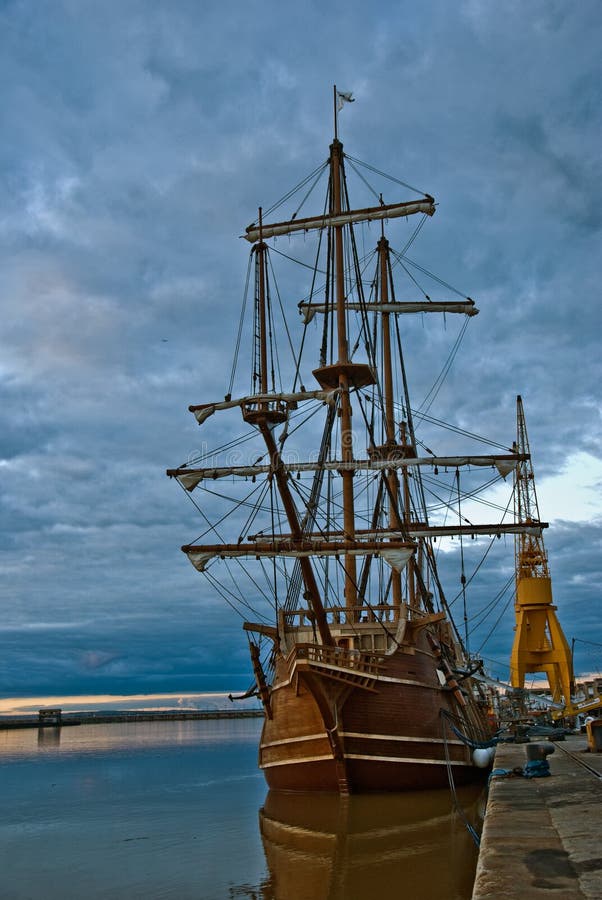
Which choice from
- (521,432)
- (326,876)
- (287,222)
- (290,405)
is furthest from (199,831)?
(521,432)

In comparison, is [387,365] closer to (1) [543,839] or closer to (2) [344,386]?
(2) [344,386]

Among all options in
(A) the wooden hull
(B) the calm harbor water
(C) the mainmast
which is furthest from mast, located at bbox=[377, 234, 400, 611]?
(B) the calm harbor water

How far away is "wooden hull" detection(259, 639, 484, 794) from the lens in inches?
891

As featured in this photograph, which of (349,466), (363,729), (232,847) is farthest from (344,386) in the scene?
(232,847)

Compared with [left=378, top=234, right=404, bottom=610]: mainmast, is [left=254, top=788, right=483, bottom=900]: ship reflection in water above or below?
below

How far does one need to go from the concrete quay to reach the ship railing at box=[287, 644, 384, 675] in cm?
523

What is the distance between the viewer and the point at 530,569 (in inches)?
2030

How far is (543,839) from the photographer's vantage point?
11.2m

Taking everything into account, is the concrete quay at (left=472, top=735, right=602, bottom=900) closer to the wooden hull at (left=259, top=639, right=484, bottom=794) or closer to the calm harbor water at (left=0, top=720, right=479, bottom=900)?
the calm harbor water at (left=0, top=720, right=479, bottom=900)

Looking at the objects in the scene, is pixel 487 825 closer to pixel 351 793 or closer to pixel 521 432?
pixel 351 793

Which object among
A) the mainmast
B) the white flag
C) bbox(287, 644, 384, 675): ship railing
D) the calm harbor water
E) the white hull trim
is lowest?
the calm harbor water

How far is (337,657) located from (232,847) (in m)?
5.84

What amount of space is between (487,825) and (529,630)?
129 feet

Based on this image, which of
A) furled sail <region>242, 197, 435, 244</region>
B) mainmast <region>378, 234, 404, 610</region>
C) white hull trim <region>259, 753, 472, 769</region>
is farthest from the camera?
mainmast <region>378, 234, 404, 610</region>
